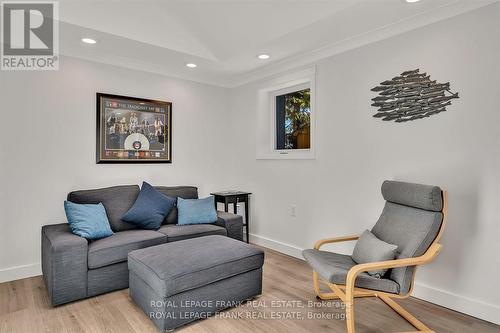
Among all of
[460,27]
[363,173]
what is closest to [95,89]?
[363,173]

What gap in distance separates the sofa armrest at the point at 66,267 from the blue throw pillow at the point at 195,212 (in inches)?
43.5

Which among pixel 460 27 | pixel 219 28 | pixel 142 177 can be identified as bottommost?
pixel 142 177

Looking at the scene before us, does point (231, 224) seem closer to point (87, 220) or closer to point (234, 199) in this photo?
point (234, 199)

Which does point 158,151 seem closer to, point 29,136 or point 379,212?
point 29,136

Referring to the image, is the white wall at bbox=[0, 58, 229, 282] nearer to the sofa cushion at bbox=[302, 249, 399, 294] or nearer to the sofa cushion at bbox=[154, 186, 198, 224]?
the sofa cushion at bbox=[154, 186, 198, 224]

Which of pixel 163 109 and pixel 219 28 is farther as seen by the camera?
pixel 163 109

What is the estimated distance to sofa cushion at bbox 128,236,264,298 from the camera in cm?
211

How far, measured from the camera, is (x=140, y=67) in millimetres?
3717

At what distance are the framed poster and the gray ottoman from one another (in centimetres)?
155

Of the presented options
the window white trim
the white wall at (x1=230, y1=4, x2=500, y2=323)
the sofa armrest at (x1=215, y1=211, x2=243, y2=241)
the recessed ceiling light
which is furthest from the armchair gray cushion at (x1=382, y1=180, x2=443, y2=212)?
the recessed ceiling light

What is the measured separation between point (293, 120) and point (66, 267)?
9.66 feet

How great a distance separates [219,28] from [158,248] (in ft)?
7.26

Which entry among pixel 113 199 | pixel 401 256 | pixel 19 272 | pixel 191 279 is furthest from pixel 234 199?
pixel 19 272

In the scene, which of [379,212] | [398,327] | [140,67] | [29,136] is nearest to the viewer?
[398,327]
